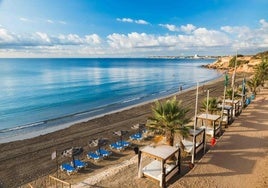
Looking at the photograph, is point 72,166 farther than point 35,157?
No

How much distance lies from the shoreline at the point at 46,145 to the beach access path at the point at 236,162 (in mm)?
6484

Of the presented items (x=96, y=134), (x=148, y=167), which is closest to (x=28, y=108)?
(x=96, y=134)

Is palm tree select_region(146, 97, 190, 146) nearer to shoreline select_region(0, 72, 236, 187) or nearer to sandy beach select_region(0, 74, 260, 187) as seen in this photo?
sandy beach select_region(0, 74, 260, 187)

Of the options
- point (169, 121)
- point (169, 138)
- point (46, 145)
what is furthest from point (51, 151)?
point (169, 121)

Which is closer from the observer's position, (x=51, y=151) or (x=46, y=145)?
(x=51, y=151)

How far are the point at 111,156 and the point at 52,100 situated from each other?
26757mm

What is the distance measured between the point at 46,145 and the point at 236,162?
50.9ft

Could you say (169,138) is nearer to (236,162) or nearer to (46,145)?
(236,162)

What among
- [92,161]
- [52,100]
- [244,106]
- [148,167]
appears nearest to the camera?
[148,167]

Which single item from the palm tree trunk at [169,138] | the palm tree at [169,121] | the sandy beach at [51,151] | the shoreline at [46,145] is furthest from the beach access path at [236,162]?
the shoreline at [46,145]

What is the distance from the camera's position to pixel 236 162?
42.0ft

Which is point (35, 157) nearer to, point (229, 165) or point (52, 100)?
point (229, 165)

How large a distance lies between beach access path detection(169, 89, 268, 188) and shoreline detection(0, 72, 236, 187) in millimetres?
6484

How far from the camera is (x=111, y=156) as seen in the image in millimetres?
16219
